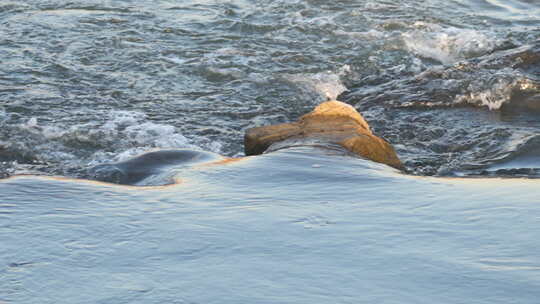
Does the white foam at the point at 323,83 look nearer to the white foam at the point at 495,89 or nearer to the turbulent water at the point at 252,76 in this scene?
the turbulent water at the point at 252,76

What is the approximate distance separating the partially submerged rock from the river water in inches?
13.7

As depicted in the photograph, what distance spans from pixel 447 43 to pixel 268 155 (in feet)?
18.3

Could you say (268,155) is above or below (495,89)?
below

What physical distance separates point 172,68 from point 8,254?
6119 mm

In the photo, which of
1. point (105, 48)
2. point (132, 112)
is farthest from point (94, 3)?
point (132, 112)

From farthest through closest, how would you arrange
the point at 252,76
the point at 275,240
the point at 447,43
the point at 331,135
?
the point at 447,43
the point at 252,76
the point at 331,135
the point at 275,240

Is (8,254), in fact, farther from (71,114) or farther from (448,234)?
(71,114)

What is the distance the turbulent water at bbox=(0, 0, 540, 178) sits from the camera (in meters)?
7.21

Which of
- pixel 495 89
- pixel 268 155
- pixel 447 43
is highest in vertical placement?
pixel 447 43

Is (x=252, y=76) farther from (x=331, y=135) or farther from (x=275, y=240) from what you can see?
(x=275, y=240)

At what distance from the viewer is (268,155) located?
5.44m

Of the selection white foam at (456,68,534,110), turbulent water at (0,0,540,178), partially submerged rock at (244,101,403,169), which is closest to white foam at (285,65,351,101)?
turbulent water at (0,0,540,178)

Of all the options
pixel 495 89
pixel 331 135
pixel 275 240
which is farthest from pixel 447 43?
pixel 275 240

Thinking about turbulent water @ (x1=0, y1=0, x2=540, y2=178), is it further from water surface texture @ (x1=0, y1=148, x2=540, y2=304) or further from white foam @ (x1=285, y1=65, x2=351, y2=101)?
water surface texture @ (x1=0, y1=148, x2=540, y2=304)
